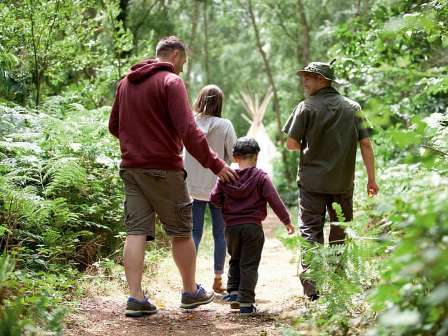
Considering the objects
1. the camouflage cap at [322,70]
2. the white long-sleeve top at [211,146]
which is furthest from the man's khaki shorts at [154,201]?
the camouflage cap at [322,70]

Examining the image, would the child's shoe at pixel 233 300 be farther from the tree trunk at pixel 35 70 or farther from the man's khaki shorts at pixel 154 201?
the tree trunk at pixel 35 70

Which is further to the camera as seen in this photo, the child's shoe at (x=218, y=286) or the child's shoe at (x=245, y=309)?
the child's shoe at (x=218, y=286)

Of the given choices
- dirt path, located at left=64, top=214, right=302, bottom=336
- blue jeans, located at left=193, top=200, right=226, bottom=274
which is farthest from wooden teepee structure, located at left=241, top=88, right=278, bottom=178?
blue jeans, located at left=193, top=200, right=226, bottom=274

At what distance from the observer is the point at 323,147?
466cm

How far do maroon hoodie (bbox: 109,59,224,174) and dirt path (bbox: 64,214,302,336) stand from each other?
1124 millimetres

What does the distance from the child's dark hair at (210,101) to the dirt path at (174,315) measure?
1.57m

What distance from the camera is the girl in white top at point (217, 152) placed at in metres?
5.42

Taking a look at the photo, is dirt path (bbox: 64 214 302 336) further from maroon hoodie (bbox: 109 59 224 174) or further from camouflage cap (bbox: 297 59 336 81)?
camouflage cap (bbox: 297 59 336 81)

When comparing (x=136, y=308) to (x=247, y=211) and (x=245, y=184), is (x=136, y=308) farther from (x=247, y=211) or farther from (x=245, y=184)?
(x=245, y=184)

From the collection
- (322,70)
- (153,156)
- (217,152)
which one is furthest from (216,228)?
(322,70)

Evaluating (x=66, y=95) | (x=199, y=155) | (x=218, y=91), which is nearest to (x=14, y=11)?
(x=66, y=95)

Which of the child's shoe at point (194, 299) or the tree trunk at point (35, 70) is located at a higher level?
the tree trunk at point (35, 70)

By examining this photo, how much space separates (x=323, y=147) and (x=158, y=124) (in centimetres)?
132

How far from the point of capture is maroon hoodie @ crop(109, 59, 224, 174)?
4.21 m
